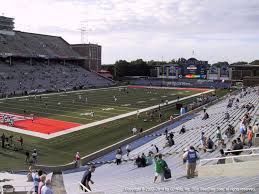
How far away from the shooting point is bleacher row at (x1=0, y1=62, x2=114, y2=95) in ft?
222

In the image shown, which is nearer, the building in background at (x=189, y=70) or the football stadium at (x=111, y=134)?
the football stadium at (x=111, y=134)

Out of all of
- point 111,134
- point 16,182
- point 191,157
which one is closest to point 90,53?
point 111,134

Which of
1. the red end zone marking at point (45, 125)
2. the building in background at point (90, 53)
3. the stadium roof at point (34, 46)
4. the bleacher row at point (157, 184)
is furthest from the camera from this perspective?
the building in background at point (90, 53)

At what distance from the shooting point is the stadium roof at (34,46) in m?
80.4

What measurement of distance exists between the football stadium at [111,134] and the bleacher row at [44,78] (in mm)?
233

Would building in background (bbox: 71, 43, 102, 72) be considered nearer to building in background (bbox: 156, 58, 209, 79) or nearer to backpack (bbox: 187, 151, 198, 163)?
building in background (bbox: 156, 58, 209, 79)

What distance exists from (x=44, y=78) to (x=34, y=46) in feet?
47.9

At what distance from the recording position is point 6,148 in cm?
2497

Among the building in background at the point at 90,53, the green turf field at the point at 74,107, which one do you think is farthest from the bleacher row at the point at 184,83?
the green turf field at the point at 74,107

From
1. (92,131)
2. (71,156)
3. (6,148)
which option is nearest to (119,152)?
(71,156)

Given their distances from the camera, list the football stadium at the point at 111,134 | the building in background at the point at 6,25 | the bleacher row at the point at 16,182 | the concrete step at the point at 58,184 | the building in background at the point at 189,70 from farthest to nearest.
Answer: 1. the building in background at the point at 189,70
2. the building in background at the point at 6,25
3. the concrete step at the point at 58,184
4. the bleacher row at the point at 16,182
5. the football stadium at the point at 111,134

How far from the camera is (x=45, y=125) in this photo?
112 ft

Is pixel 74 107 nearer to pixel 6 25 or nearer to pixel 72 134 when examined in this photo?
pixel 72 134

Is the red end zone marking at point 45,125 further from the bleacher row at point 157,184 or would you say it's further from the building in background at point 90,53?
the building in background at point 90,53
